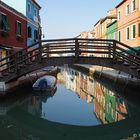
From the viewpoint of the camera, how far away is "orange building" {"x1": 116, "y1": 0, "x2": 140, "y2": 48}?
33.2 meters

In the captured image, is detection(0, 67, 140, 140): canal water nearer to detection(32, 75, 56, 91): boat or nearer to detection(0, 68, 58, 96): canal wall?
detection(0, 68, 58, 96): canal wall

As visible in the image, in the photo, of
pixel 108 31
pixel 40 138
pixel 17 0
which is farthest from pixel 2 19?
pixel 108 31

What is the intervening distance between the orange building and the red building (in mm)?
10531

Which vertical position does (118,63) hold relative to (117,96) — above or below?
above

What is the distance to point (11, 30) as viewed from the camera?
26.9 m

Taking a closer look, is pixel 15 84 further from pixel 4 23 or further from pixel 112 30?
pixel 112 30

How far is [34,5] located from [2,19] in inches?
518

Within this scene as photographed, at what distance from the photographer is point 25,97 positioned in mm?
21203

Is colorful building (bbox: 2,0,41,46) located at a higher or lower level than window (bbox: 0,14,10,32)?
higher

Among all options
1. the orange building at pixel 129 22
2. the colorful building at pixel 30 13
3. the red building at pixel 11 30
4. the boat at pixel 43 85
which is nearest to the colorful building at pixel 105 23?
the orange building at pixel 129 22

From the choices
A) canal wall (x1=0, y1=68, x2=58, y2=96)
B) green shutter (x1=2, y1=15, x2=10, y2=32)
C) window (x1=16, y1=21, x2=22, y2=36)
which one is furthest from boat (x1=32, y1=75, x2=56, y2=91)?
window (x1=16, y1=21, x2=22, y2=36)

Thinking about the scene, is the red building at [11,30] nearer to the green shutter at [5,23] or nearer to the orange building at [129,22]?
the green shutter at [5,23]

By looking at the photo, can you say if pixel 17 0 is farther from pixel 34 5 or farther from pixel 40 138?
pixel 40 138

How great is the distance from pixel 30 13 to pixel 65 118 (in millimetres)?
20767
